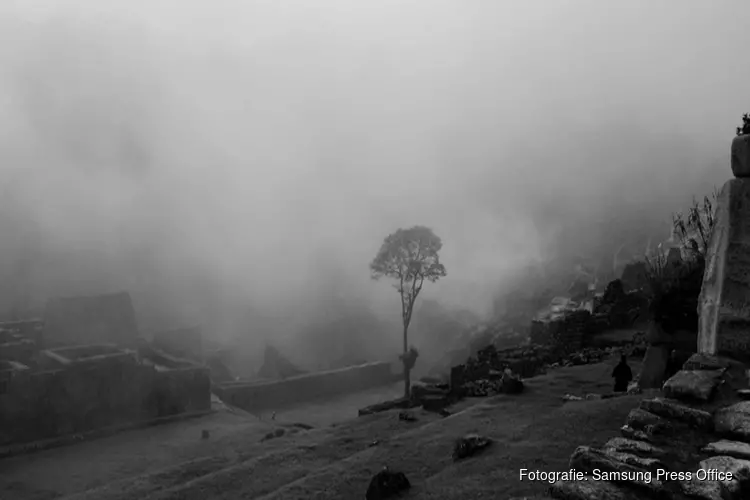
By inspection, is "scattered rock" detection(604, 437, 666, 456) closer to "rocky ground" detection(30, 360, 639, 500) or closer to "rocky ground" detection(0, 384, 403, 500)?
"rocky ground" detection(30, 360, 639, 500)

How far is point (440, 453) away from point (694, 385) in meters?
4.70

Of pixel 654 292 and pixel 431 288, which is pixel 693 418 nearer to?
pixel 654 292

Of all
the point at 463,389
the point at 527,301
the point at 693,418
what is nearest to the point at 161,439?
the point at 463,389

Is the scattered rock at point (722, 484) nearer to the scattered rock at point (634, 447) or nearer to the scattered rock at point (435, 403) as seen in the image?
the scattered rock at point (634, 447)

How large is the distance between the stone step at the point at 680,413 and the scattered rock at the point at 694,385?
0.21 meters

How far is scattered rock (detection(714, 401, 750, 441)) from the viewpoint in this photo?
17.1ft

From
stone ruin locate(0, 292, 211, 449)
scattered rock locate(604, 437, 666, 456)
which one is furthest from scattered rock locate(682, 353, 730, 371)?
stone ruin locate(0, 292, 211, 449)

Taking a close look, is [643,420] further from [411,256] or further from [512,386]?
[411,256]

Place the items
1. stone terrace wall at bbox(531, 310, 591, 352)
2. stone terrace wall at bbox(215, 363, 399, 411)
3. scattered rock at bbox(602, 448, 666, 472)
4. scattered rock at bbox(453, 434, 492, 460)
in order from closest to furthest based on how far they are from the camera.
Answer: scattered rock at bbox(602, 448, 666, 472) < scattered rock at bbox(453, 434, 492, 460) < stone terrace wall at bbox(531, 310, 591, 352) < stone terrace wall at bbox(215, 363, 399, 411)

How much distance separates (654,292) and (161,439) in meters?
20.4

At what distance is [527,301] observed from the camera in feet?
159

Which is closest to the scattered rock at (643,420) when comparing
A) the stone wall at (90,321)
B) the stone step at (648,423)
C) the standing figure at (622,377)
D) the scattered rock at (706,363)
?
the stone step at (648,423)

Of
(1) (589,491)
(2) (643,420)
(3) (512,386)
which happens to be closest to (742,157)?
(2) (643,420)

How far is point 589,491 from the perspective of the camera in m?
4.43
